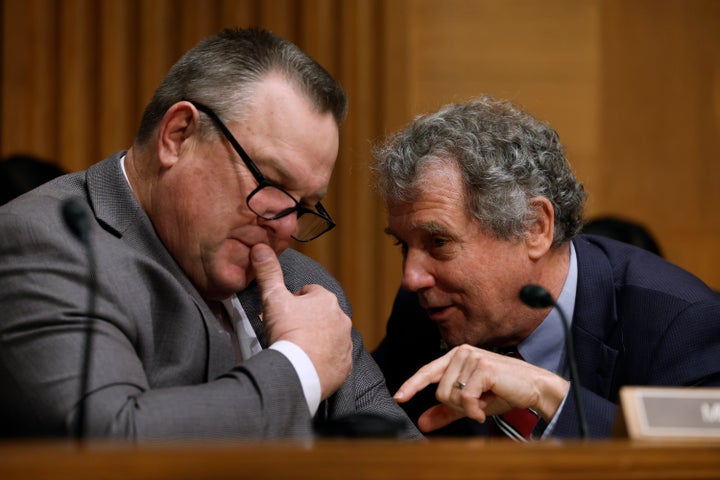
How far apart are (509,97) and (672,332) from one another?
2119 millimetres

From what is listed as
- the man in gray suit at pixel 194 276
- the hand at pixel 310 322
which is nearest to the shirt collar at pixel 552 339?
the man in gray suit at pixel 194 276

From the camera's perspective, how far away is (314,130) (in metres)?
2.00

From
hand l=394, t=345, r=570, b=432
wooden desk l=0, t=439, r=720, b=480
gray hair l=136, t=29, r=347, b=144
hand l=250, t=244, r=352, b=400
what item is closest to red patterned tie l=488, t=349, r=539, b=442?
A: hand l=394, t=345, r=570, b=432

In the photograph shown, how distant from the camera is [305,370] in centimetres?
178

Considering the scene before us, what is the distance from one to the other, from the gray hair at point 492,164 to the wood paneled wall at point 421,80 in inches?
59.6

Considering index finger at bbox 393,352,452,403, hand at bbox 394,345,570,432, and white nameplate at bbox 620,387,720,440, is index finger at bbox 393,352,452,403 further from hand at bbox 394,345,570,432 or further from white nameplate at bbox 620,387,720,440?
white nameplate at bbox 620,387,720,440

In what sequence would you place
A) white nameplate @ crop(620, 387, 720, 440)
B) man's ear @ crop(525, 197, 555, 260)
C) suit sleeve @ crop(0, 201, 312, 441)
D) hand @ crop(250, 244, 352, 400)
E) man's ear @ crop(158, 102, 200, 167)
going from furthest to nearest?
man's ear @ crop(525, 197, 555, 260)
man's ear @ crop(158, 102, 200, 167)
hand @ crop(250, 244, 352, 400)
suit sleeve @ crop(0, 201, 312, 441)
white nameplate @ crop(620, 387, 720, 440)

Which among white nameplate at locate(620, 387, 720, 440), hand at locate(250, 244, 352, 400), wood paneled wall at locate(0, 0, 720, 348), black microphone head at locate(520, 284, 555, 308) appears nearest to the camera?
white nameplate at locate(620, 387, 720, 440)

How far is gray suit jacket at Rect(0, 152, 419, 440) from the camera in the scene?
158cm

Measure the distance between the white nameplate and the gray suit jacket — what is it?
0.59m

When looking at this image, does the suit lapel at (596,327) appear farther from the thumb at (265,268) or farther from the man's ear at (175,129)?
the man's ear at (175,129)

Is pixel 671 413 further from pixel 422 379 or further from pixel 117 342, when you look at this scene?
pixel 117 342

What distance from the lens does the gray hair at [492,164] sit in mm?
2416

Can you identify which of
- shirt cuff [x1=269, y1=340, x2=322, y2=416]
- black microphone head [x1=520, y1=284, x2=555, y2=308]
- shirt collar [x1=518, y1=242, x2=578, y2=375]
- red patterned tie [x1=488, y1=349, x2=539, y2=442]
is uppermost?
black microphone head [x1=520, y1=284, x2=555, y2=308]
